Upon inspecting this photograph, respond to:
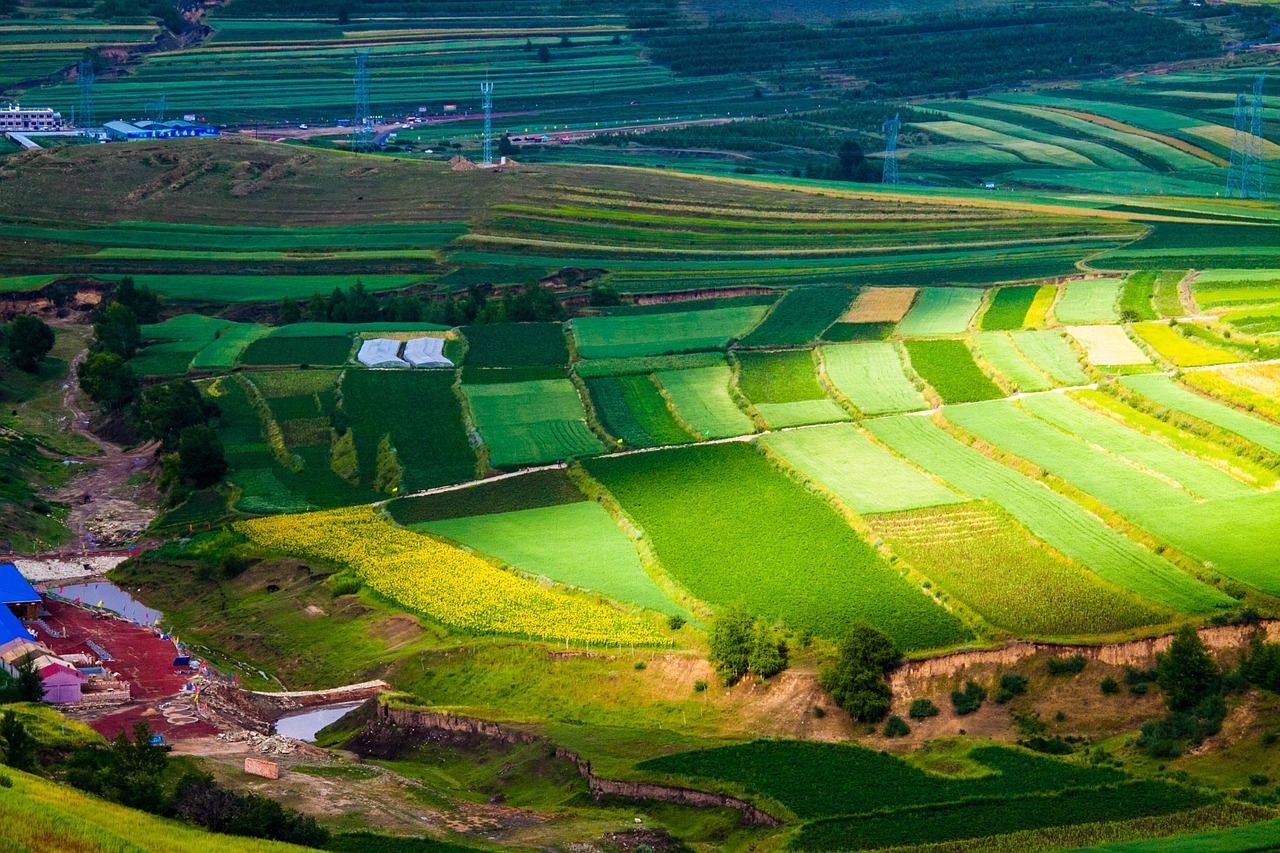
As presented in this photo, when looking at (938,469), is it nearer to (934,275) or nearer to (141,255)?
(934,275)

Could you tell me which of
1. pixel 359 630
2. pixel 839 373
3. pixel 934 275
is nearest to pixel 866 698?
pixel 359 630

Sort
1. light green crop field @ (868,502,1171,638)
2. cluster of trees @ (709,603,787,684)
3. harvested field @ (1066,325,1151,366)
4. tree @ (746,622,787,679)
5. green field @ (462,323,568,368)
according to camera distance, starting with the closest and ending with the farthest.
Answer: tree @ (746,622,787,679) → cluster of trees @ (709,603,787,684) → light green crop field @ (868,502,1171,638) → harvested field @ (1066,325,1151,366) → green field @ (462,323,568,368)

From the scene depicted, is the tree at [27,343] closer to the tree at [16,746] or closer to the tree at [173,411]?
the tree at [173,411]

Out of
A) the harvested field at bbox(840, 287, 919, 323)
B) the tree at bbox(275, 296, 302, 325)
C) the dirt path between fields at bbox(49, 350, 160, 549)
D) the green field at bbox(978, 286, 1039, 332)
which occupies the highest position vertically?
the green field at bbox(978, 286, 1039, 332)

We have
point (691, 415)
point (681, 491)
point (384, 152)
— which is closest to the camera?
point (681, 491)

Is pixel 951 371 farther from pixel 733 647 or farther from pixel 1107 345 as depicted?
pixel 733 647

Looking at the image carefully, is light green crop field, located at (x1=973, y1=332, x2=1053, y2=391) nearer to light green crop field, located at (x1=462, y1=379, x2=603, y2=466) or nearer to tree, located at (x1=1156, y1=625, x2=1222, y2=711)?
light green crop field, located at (x1=462, y1=379, x2=603, y2=466)

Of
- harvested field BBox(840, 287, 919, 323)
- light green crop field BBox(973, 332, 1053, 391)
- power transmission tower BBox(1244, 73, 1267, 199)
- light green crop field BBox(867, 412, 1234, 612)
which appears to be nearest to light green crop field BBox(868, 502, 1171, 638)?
light green crop field BBox(867, 412, 1234, 612)
